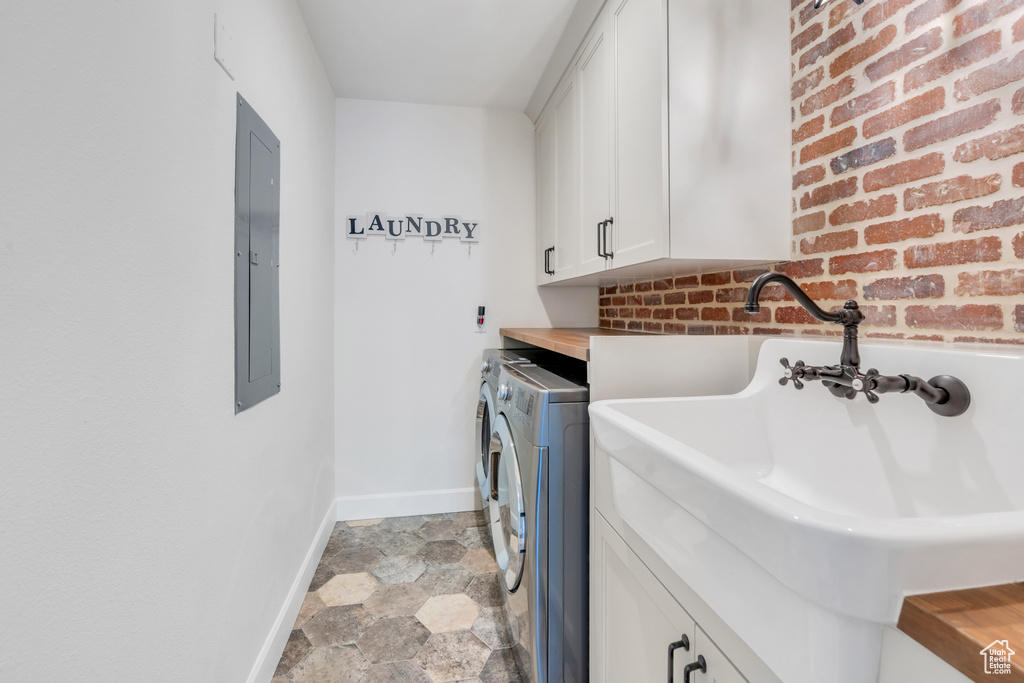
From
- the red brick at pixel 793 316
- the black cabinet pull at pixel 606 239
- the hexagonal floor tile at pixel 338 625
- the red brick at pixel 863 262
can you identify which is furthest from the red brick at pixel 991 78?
the hexagonal floor tile at pixel 338 625

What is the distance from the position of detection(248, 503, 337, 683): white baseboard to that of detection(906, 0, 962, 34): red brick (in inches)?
93.0

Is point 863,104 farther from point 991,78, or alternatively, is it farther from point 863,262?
point 863,262

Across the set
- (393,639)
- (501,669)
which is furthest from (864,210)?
(393,639)

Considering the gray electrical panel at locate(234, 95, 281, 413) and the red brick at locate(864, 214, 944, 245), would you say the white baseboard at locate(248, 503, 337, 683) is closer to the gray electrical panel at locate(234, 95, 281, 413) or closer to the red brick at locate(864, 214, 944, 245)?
the gray electrical panel at locate(234, 95, 281, 413)

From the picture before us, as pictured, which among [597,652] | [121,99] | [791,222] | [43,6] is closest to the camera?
[43,6]

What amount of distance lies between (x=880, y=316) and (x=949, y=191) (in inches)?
11.6

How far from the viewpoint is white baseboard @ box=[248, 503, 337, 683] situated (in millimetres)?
1423

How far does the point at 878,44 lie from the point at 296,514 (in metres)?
2.36

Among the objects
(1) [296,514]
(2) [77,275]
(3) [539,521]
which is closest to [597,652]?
(3) [539,521]

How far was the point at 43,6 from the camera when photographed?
0.62m

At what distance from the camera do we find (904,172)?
105 centimetres

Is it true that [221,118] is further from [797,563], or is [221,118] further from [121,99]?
[797,563]

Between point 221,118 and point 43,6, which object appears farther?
point 221,118

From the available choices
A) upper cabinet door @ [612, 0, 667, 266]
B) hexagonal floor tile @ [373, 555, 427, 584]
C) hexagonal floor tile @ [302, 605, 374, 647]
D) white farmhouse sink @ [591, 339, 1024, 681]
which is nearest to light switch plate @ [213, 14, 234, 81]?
upper cabinet door @ [612, 0, 667, 266]
